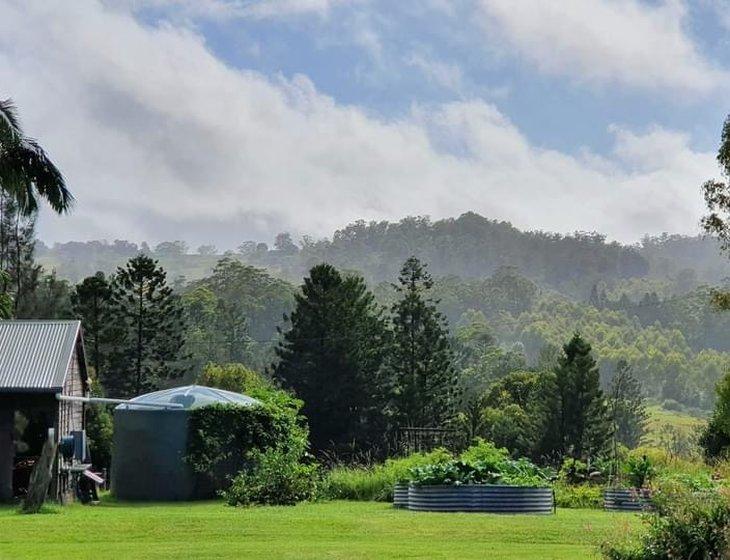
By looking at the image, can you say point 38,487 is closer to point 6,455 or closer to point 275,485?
point 275,485

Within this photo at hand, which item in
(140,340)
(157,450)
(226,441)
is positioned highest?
(140,340)

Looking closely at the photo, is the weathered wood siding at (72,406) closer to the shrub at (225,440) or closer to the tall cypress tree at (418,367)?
the shrub at (225,440)

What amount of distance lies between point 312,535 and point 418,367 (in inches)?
1256

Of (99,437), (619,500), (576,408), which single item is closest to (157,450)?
(619,500)

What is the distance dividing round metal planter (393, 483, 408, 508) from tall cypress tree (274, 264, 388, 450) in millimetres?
25360

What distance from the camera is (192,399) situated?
22953 mm

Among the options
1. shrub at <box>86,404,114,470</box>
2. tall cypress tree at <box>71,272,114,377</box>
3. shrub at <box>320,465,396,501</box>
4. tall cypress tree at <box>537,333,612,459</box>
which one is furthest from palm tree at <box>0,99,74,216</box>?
tall cypress tree at <box>537,333,612,459</box>

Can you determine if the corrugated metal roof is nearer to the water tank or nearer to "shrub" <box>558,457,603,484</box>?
the water tank

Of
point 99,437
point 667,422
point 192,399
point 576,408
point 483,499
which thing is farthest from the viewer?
point 667,422

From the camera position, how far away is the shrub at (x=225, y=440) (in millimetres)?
22422

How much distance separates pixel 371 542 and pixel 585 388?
31.9m

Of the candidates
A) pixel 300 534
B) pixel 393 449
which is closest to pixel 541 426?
pixel 393 449

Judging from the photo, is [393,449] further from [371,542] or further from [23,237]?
[371,542]

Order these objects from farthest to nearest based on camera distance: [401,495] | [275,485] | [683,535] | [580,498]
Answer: [275,485]
[580,498]
[401,495]
[683,535]
